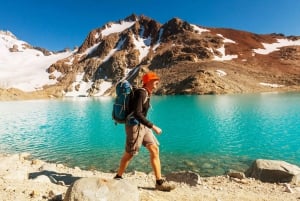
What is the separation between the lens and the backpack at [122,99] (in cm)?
860

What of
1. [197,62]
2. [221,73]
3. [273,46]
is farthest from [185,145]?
[273,46]

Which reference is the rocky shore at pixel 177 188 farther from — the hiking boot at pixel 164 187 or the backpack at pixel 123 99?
the backpack at pixel 123 99

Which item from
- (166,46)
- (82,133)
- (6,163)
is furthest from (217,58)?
(6,163)

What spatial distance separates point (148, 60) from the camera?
6521 inches

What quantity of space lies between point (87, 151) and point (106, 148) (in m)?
1.46

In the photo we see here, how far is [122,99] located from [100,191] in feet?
8.94

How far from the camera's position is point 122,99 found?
8.68 m

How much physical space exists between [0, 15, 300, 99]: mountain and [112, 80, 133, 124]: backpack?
10072cm

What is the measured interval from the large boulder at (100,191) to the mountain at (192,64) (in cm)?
10231

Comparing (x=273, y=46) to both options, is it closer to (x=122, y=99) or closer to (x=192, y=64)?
(x=192, y=64)

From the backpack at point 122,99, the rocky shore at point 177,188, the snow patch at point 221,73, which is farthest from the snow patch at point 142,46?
the backpack at point 122,99

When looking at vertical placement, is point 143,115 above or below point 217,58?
below

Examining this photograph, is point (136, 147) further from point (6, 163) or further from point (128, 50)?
point (128, 50)

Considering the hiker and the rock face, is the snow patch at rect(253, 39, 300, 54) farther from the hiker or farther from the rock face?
the hiker
